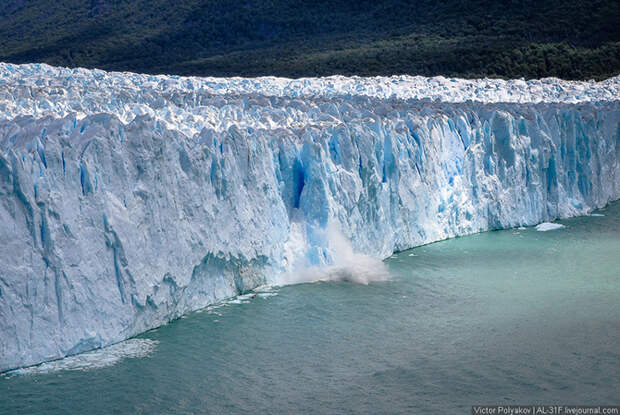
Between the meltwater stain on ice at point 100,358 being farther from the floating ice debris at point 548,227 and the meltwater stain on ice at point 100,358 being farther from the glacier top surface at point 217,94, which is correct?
the floating ice debris at point 548,227

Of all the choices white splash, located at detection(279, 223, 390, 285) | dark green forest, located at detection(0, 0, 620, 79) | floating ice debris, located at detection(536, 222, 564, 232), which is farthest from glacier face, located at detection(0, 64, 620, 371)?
dark green forest, located at detection(0, 0, 620, 79)

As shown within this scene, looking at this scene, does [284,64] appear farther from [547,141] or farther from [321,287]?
[321,287]

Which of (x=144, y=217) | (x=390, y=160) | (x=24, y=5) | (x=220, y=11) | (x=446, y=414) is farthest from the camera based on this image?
(x=24, y=5)

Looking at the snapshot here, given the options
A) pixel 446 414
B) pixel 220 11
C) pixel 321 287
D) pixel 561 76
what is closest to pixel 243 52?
pixel 220 11

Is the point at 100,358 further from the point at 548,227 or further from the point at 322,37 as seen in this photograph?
the point at 322,37

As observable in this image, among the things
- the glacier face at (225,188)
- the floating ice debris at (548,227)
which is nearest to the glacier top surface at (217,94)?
the glacier face at (225,188)

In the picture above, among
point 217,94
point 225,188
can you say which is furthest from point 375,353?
point 217,94
